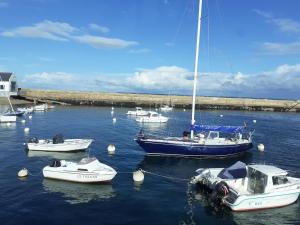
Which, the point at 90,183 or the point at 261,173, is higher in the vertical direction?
the point at 261,173

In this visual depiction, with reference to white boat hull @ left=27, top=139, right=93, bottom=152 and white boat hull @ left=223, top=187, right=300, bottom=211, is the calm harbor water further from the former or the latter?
white boat hull @ left=27, top=139, right=93, bottom=152

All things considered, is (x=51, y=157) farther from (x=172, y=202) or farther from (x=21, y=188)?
(x=172, y=202)

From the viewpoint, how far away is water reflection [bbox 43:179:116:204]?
90.5 ft

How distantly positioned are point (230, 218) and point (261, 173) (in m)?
4.43

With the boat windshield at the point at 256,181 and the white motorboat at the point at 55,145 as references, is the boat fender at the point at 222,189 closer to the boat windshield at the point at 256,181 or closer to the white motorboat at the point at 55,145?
the boat windshield at the point at 256,181

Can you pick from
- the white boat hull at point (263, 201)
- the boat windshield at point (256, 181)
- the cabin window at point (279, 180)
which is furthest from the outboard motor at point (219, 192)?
the cabin window at point (279, 180)

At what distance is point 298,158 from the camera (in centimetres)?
4616

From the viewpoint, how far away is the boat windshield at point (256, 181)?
27125 mm

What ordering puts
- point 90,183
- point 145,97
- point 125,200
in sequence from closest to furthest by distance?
point 125,200, point 90,183, point 145,97

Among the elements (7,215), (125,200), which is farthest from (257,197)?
(7,215)

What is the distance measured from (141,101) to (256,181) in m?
106

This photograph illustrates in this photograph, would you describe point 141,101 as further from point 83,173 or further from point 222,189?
point 222,189

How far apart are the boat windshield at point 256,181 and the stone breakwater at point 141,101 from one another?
9889 centimetres

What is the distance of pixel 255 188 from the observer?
27.8 m
